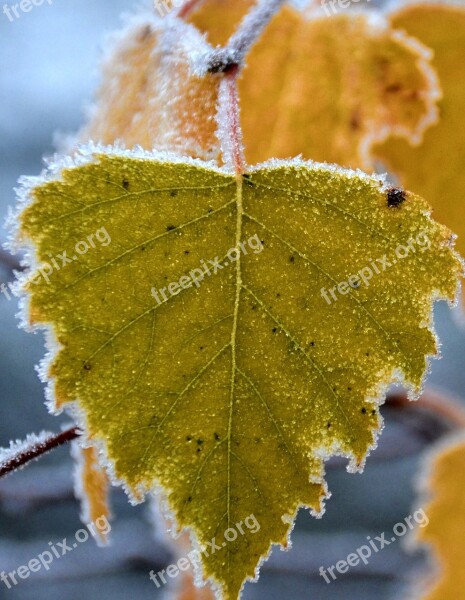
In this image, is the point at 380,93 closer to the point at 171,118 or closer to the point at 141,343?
the point at 171,118

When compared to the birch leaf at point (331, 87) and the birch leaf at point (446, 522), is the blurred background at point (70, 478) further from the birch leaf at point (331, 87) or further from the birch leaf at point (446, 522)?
the birch leaf at point (331, 87)

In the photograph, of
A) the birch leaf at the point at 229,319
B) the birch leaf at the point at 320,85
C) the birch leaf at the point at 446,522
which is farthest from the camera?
the birch leaf at the point at 446,522

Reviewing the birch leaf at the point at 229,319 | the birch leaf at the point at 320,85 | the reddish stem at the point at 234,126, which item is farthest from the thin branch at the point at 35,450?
the birch leaf at the point at 320,85

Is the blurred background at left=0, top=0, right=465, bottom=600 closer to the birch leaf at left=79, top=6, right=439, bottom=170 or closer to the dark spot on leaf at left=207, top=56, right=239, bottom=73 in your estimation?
the birch leaf at left=79, top=6, right=439, bottom=170

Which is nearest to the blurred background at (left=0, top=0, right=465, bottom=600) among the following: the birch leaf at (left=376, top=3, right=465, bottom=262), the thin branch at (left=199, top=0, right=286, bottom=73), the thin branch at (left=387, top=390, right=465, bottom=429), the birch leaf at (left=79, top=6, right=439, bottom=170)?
the thin branch at (left=387, top=390, right=465, bottom=429)

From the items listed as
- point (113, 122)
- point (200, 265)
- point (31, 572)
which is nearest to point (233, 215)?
point (200, 265)

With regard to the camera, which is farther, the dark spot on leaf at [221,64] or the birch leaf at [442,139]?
the birch leaf at [442,139]

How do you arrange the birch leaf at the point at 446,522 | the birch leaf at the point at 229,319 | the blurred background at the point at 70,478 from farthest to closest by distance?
1. the blurred background at the point at 70,478
2. the birch leaf at the point at 446,522
3. the birch leaf at the point at 229,319

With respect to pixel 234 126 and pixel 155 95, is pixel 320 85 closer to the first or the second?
pixel 155 95

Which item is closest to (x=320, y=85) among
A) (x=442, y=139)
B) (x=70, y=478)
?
(x=442, y=139)
